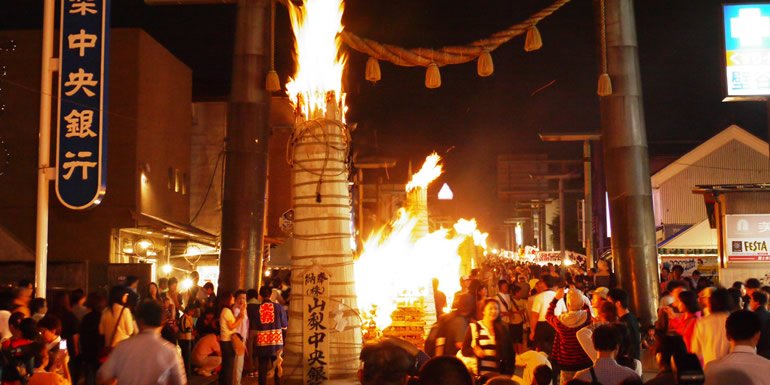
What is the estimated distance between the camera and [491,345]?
8.54 meters

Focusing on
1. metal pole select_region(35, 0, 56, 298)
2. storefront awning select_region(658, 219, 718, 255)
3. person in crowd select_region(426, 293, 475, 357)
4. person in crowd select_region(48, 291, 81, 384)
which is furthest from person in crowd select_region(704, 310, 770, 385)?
storefront awning select_region(658, 219, 718, 255)

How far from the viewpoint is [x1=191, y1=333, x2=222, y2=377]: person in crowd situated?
1330 cm

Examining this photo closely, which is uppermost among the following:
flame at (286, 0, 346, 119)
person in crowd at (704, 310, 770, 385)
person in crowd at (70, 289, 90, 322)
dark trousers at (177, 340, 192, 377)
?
flame at (286, 0, 346, 119)

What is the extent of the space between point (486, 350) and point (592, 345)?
1.20 m

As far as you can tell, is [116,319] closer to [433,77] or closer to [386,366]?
[433,77]

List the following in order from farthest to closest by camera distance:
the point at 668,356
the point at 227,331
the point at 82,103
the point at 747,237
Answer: the point at 747,237, the point at 82,103, the point at 227,331, the point at 668,356

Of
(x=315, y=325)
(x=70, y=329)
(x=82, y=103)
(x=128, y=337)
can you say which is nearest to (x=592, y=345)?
(x=315, y=325)

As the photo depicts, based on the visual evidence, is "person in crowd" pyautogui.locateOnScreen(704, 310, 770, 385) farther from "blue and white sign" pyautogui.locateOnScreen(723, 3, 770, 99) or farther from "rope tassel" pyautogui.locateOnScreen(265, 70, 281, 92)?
"blue and white sign" pyautogui.locateOnScreen(723, 3, 770, 99)

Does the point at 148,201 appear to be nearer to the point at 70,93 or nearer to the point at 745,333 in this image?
the point at 70,93

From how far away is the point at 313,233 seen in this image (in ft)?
33.3

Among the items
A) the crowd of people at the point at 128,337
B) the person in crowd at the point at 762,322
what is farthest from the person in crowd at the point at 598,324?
the crowd of people at the point at 128,337

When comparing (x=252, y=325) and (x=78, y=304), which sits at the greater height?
(x=78, y=304)

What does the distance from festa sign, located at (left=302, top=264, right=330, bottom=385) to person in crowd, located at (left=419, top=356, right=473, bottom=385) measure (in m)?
5.27

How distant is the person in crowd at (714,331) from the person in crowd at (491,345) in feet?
6.21
